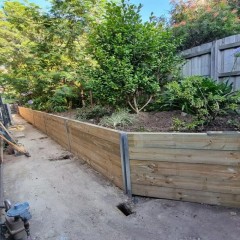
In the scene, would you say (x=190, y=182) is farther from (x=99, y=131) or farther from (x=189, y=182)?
(x=99, y=131)

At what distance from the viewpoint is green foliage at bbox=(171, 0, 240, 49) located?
3.60 meters

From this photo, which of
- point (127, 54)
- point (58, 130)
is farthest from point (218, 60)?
point (58, 130)

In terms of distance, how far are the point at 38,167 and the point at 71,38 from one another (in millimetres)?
4118

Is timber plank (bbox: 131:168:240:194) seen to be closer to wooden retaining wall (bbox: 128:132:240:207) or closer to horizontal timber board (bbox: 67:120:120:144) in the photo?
wooden retaining wall (bbox: 128:132:240:207)

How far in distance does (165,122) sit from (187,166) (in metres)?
1.12

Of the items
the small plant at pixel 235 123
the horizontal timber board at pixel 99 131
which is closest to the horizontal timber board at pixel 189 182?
the horizontal timber board at pixel 99 131

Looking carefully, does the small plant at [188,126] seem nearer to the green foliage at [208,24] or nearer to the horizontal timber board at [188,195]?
the horizontal timber board at [188,195]

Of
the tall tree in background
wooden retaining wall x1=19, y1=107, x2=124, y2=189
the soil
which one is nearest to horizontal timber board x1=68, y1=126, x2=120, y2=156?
wooden retaining wall x1=19, y1=107, x2=124, y2=189

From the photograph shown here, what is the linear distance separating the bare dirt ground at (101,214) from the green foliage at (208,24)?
283 centimetres

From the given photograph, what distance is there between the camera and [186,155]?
6.18ft

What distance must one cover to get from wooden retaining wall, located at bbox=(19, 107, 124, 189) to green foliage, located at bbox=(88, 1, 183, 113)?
0.71 m

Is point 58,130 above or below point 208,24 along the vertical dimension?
below

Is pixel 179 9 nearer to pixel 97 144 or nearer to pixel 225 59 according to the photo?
pixel 225 59

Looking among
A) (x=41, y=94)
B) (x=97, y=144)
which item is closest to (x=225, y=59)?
(x=97, y=144)
